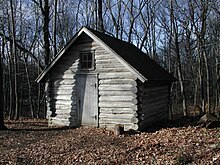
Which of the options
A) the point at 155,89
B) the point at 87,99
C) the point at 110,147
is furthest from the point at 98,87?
the point at 110,147

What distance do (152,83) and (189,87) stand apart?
→ 90.4 feet

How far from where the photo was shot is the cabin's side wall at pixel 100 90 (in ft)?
47.8

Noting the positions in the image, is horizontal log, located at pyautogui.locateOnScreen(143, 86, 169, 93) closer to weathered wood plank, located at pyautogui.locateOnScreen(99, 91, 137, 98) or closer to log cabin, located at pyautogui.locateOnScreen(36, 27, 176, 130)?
log cabin, located at pyautogui.locateOnScreen(36, 27, 176, 130)

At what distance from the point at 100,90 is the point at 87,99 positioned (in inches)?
38.5

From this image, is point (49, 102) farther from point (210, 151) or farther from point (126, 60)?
point (210, 151)

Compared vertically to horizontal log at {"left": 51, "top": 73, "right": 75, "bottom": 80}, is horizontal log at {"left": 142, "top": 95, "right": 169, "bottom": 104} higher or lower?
lower

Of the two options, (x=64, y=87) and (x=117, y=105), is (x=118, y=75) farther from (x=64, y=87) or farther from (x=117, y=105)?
(x=64, y=87)

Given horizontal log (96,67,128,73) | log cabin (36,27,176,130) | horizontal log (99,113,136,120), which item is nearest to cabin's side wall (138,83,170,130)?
log cabin (36,27,176,130)

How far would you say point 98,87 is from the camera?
1544 centimetres

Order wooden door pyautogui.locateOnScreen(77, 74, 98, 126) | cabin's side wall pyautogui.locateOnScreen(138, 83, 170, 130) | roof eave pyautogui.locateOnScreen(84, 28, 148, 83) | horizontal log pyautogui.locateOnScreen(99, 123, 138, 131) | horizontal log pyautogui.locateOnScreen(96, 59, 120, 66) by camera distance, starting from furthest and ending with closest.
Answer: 1. wooden door pyautogui.locateOnScreen(77, 74, 98, 126)
2. horizontal log pyautogui.locateOnScreen(96, 59, 120, 66)
3. cabin's side wall pyautogui.locateOnScreen(138, 83, 170, 130)
4. horizontal log pyautogui.locateOnScreen(99, 123, 138, 131)
5. roof eave pyautogui.locateOnScreen(84, 28, 148, 83)

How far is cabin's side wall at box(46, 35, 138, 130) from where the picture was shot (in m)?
14.6

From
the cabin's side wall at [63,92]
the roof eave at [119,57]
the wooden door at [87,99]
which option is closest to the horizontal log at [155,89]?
the roof eave at [119,57]

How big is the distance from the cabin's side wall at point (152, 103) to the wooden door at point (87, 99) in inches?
101

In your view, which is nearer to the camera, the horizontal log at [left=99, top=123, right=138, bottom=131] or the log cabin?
the horizontal log at [left=99, top=123, right=138, bottom=131]
